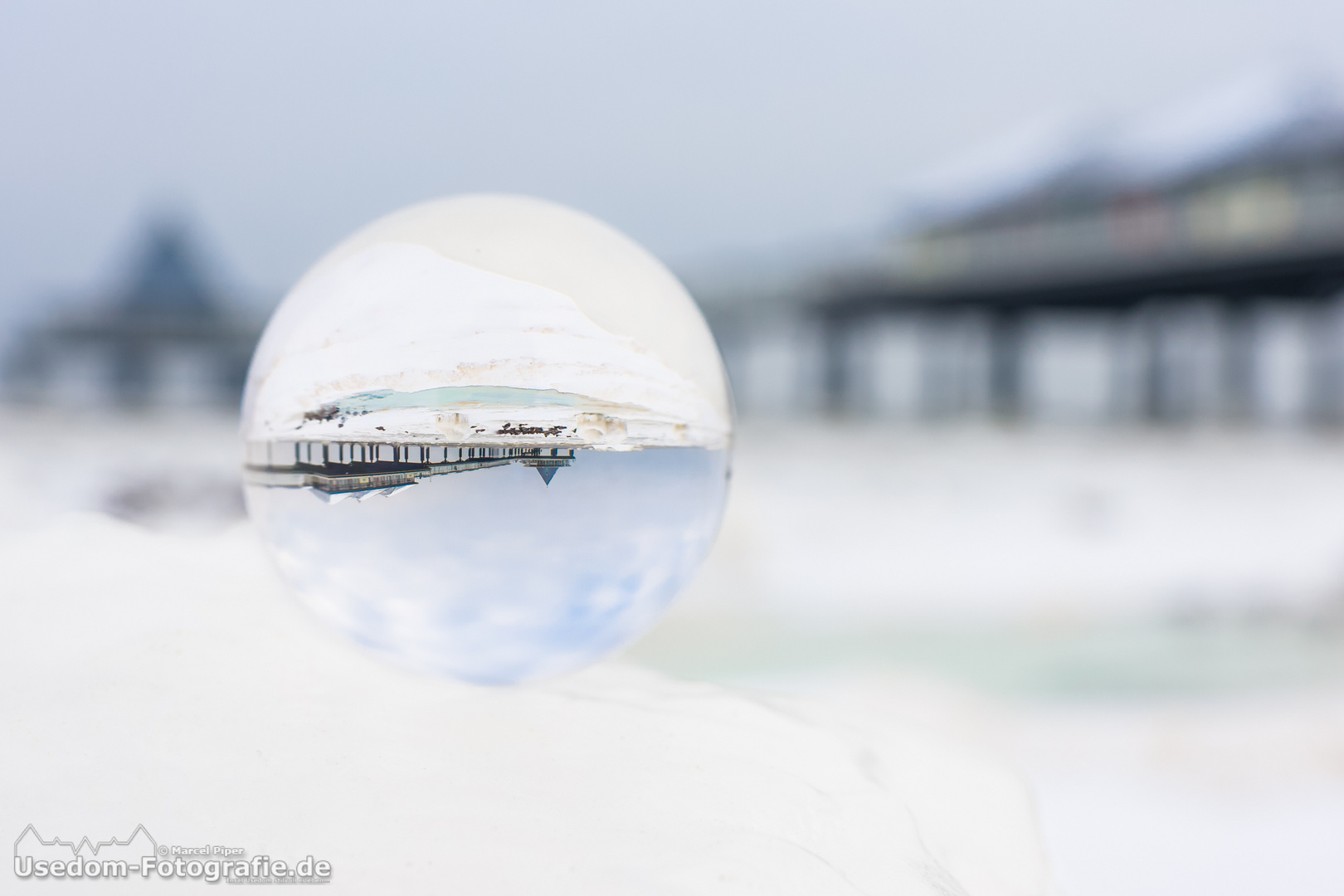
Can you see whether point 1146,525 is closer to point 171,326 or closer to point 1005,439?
point 1005,439

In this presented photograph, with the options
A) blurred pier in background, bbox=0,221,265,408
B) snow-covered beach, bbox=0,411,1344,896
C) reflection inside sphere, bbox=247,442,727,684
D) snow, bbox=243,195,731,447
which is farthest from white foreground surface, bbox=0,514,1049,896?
blurred pier in background, bbox=0,221,265,408

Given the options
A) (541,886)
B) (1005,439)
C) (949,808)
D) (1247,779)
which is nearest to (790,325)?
(1005,439)

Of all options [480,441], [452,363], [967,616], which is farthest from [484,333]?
[967,616]

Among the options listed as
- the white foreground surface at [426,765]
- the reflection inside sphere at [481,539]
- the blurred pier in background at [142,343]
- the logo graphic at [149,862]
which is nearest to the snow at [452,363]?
the reflection inside sphere at [481,539]

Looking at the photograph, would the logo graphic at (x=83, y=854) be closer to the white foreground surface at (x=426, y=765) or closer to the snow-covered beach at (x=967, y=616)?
the white foreground surface at (x=426, y=765)

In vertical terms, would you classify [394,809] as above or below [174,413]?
below

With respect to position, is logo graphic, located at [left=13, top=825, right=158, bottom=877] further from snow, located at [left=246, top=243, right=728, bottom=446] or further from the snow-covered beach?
snow, located at [left=246, top=243, right=728, bottom=446]

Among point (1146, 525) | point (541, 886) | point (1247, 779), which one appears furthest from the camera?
point (1146, 525)
